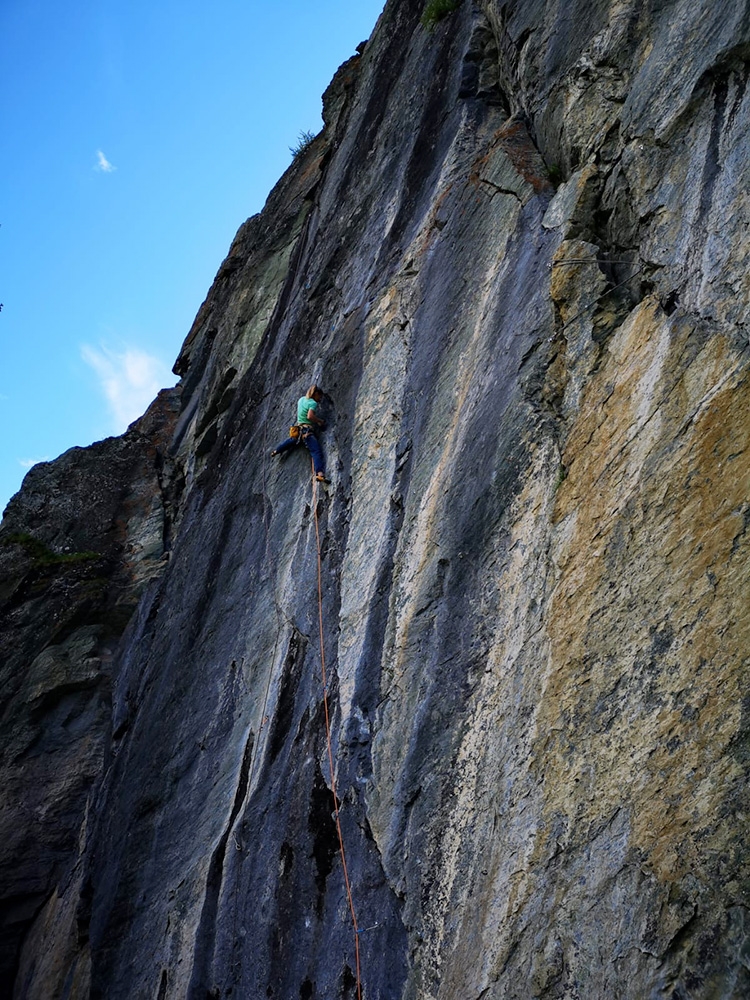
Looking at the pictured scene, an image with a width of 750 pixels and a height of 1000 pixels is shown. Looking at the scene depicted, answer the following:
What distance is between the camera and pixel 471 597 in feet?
23.5

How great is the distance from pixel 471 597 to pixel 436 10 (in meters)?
8.63

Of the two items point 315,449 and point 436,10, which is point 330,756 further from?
point 436,10

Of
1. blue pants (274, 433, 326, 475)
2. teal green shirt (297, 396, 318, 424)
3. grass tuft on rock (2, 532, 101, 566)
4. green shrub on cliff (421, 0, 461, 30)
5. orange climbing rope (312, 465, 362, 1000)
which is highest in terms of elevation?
green shrub on cliff (421, 0, 461, 30)

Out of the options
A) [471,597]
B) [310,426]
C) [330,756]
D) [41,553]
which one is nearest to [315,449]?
[310,426]

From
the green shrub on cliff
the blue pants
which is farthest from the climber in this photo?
the green shrub on cliff

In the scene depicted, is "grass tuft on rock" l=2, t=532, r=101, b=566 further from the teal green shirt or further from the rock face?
the teal green shirt

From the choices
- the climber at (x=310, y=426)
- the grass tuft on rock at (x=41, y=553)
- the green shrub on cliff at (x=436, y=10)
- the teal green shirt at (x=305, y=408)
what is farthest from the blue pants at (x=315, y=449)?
the grass tuft on rock at (x=41, y=553)

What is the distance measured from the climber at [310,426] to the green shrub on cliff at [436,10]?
521 centimetres

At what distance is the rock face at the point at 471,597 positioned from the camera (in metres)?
5.42

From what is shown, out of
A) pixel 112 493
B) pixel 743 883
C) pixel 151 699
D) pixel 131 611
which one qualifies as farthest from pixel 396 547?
pixel 112 493

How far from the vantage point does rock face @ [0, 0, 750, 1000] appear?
5422mm

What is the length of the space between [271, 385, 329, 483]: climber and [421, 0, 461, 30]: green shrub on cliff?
5.21 m

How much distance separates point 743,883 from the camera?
183 inches

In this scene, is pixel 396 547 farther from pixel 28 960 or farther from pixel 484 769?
pixel 28 960
